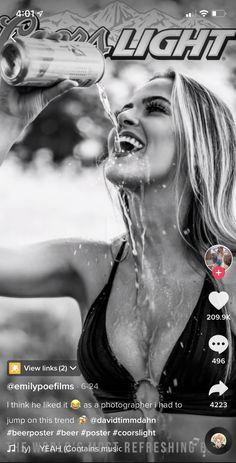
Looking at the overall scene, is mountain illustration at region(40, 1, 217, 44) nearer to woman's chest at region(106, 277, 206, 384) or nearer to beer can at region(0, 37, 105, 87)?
beer can at region(0, 37, 105, 87)

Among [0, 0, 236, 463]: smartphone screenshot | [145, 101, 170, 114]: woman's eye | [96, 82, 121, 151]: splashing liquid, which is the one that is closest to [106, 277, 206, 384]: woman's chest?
[0, 0, 236, 463]: smartphone screenshot

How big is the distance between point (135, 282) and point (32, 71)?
0.89 meters

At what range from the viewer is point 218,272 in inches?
123

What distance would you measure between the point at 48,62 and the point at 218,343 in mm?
1226

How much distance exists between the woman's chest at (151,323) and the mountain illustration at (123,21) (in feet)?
3.20

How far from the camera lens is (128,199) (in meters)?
3.17

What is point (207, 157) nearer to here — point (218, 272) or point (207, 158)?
point (207, 158)

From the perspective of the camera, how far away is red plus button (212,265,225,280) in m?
3.12

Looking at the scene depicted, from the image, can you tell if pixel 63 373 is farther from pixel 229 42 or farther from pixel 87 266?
pixel 229 42

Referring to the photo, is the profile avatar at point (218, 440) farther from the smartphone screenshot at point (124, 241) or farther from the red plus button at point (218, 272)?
the red plus button at point (218, 272)

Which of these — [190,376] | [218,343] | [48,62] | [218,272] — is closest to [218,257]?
[218,272]

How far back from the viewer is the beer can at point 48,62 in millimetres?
2961

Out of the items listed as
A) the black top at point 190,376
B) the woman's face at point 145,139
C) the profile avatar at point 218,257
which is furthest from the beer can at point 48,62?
the black top at point 190,376

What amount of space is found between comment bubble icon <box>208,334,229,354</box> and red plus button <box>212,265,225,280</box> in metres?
0.22
